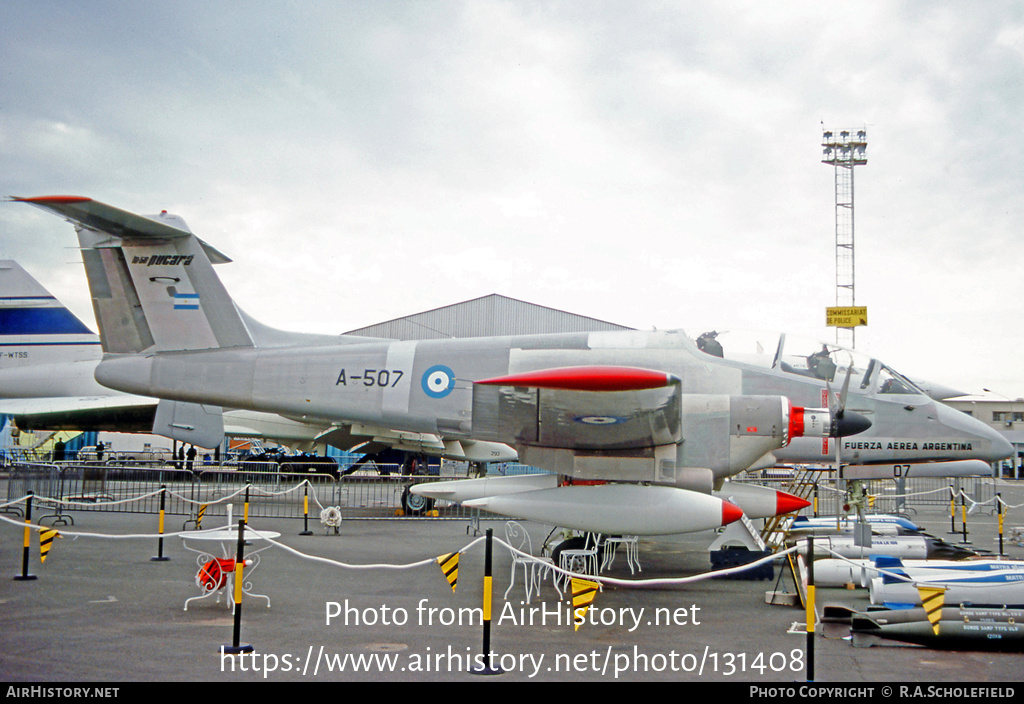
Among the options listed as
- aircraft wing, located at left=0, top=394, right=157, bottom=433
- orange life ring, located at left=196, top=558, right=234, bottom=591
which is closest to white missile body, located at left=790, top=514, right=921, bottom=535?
orange life ring, located at left=196, top=558, right=234, bottom=591

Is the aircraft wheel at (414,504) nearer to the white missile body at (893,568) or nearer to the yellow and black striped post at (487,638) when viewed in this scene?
the white missile body at (893,568)

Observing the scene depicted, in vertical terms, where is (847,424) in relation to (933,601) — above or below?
above

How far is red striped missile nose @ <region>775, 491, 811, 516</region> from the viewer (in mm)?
8773

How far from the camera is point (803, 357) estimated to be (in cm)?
962

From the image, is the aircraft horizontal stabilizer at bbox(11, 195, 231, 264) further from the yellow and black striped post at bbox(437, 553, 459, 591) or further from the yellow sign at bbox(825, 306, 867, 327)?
the yellow sign at bbox(825, 306, 867, 327)

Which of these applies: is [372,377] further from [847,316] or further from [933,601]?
[847,316]

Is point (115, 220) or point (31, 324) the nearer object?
point (115, 220)

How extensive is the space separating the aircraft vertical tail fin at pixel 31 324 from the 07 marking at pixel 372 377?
21197mm

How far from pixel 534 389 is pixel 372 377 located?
353 cm

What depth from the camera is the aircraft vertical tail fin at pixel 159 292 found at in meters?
11.6

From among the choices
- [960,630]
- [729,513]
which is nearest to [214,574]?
[729,513]

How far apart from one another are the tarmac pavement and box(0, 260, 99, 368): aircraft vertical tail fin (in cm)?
1934

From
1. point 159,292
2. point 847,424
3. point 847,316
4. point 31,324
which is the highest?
point 847,316

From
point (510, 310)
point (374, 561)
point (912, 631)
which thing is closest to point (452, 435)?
point (374, 561)
